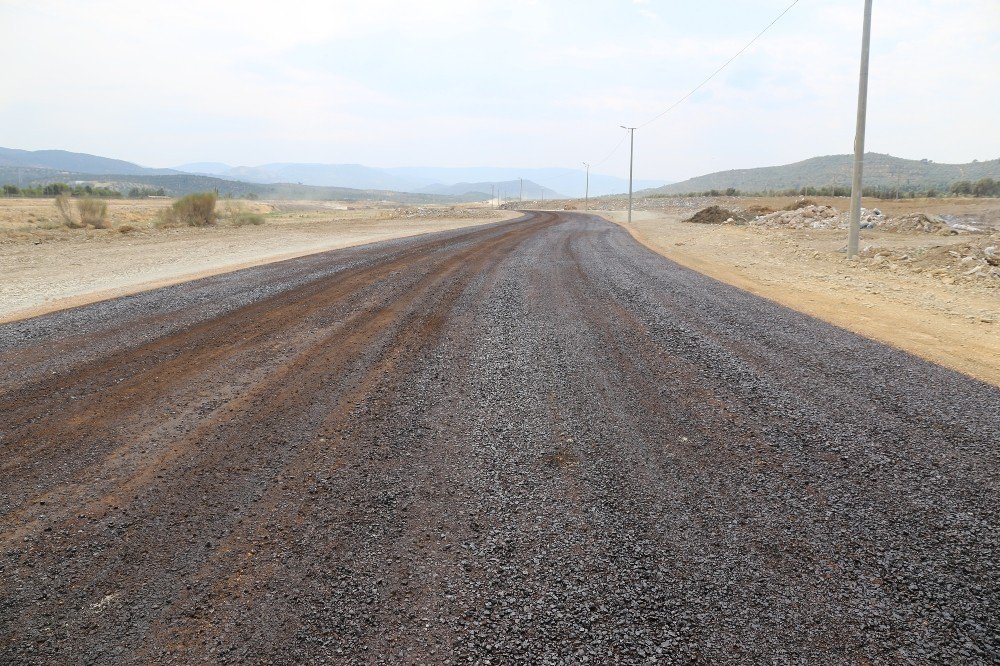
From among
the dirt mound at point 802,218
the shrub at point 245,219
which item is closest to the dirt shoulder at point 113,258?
the shrub at point 245,219

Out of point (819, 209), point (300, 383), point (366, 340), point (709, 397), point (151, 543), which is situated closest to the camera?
point (151, 543)

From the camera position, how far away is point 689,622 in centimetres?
245

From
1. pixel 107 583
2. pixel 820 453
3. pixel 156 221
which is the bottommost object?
pixel 107 583

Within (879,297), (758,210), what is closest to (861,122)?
(879,297)

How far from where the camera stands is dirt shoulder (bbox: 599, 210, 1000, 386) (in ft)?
22.7

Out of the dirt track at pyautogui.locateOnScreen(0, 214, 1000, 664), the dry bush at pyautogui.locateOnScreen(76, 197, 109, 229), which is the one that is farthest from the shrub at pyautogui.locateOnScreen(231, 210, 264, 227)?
the dirt track at pyautogui.locateOnScreen(0, 214, 1000, 664)

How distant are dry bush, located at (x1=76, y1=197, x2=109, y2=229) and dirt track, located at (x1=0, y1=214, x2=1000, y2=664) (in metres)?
27.9

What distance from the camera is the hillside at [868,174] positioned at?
112562mm

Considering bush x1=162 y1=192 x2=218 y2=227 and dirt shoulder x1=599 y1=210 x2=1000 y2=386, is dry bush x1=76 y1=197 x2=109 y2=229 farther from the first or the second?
dirt shoulder x1=599 y1=210 x2=1000 y2=386

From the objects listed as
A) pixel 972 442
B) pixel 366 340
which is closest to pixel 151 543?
pixel 366 340

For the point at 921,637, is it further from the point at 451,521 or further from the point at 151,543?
the point at 151,543

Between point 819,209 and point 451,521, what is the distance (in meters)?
37.4

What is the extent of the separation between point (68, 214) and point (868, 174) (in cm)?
14793

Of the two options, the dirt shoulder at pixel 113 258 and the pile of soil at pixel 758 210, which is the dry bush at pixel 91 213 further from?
the pile of soil at pixel 758 210
